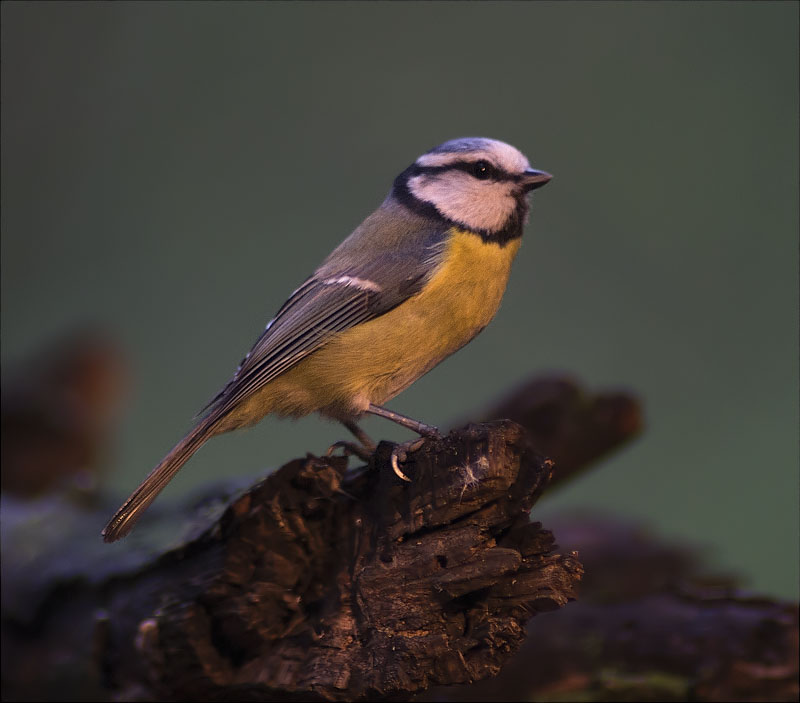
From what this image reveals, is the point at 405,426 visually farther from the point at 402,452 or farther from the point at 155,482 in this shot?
the point at 155,482

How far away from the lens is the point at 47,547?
1623mm

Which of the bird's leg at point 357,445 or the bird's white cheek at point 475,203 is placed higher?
the bird's white cheek at point 475,203

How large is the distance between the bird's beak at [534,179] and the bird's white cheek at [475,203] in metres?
0.04

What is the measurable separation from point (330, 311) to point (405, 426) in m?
0.30

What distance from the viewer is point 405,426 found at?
1500mm

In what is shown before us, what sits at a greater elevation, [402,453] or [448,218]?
[448,218]

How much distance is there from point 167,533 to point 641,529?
1.34m

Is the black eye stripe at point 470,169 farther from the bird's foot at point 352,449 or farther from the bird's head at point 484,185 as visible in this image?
the bird's foot at point 352,449

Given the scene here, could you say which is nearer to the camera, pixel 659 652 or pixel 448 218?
pixel 659 652

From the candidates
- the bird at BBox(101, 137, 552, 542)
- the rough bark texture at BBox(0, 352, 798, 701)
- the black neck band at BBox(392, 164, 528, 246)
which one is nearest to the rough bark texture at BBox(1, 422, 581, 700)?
the rough bark texture at BBox(0, 352, 798, 701)

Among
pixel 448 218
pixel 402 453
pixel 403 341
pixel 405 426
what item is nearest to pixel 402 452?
pixel 402 453

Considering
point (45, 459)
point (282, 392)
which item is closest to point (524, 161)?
point (282, 392)

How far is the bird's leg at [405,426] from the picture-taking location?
126 centimetres

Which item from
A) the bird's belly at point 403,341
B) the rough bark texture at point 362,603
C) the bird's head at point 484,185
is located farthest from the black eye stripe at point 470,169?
the rough bark texture at point 362,603
